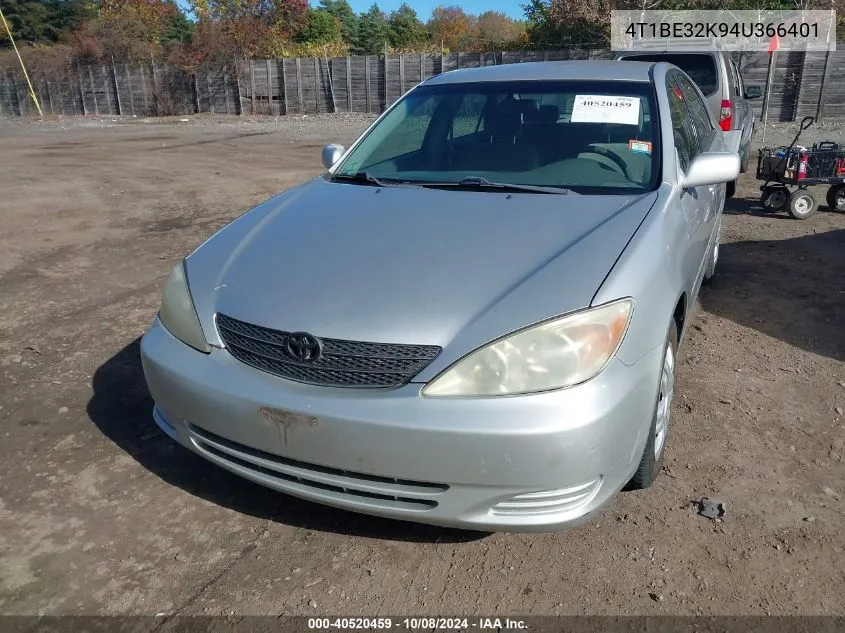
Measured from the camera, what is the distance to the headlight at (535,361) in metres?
2.04

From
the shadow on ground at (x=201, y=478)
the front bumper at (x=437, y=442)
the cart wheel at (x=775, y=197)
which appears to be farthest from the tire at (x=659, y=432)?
the cart wheel at (x=775, y=197)

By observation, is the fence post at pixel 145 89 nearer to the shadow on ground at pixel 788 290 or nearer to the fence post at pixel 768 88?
the fence post at pixel 768 88

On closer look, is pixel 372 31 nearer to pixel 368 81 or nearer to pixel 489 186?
pixel 368 81

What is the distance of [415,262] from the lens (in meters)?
2.44

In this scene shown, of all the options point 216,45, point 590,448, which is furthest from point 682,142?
point 216,45

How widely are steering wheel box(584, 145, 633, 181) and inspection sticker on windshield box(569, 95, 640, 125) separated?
0.63ft

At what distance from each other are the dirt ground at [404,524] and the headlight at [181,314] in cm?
72

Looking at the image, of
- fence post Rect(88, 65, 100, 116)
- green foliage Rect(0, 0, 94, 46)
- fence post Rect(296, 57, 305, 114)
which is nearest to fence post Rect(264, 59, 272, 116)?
fence post Rect(296, 57, 305, 114)

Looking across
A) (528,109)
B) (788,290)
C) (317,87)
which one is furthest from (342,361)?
(317,87)

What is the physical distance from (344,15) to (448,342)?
68861 mm

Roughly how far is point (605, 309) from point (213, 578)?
1.62 m

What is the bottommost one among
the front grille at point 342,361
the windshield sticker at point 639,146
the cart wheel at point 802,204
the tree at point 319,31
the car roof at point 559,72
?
the cart wheel at point 802,204

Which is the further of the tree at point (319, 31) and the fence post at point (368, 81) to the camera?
the tree at point (319, 31)

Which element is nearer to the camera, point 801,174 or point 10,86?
point 801,174
